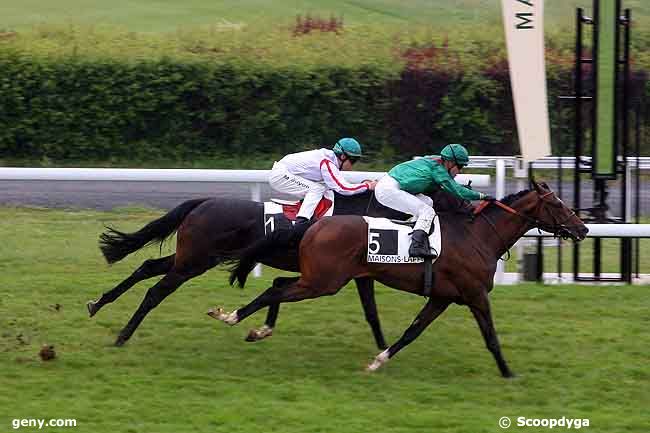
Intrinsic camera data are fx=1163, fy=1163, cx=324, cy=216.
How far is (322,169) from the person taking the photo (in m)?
7.50

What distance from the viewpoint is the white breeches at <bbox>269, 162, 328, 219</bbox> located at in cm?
751

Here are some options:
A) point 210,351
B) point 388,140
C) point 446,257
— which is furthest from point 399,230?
point 388,140

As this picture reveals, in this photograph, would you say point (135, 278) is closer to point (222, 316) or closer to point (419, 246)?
point (222, 316)

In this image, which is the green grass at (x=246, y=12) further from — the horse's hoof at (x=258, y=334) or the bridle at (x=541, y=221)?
the horse's hoof at (x=258, y=334)

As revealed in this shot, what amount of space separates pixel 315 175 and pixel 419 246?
1.03 meters

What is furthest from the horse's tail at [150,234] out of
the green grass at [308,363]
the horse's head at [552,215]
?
the horse's head at [552,215]

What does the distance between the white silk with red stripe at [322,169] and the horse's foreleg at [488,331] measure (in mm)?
1106

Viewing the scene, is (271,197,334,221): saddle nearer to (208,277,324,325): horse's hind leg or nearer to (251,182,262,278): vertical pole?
(208,277,324,325): horse's hind leg

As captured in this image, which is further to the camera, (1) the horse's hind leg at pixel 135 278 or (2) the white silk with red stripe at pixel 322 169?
(1) the horse's hind leg at pixel 135 278

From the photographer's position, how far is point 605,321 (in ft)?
27.1

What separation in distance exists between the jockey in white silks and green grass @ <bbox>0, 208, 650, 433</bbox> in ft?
3.12

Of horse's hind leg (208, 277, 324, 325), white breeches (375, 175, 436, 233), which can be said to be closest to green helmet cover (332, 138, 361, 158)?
white breeches (375, 175, 436, 233)

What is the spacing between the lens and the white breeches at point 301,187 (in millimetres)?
7514

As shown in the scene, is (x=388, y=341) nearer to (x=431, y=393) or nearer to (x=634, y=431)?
(x=431, y=393)
